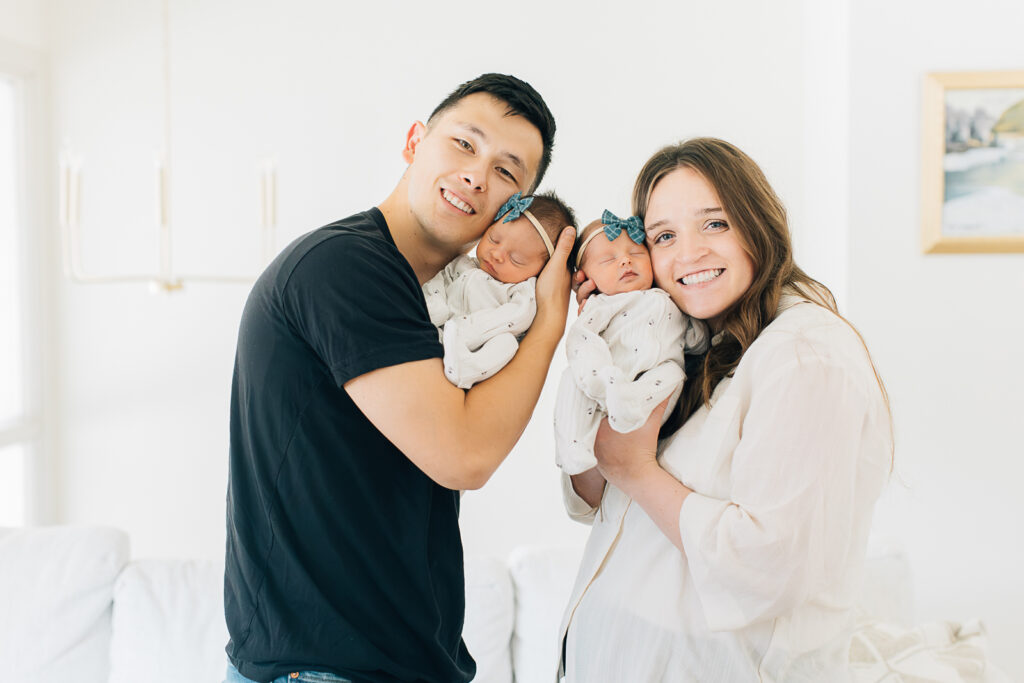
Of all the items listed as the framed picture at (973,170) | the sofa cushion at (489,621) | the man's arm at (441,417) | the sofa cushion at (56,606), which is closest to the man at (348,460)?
the man's arm at (441,417)

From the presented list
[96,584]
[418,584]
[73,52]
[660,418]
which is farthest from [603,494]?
[73,52]

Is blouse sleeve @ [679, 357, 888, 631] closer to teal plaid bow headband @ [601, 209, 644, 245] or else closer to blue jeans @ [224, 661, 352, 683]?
teal plaid bow headband @ [601, 209, 644, 245]

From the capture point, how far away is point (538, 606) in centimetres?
217

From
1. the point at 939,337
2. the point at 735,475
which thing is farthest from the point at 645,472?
the point at 939,337

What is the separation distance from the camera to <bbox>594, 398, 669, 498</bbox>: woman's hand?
51.7 inches

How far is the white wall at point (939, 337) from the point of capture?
264cm

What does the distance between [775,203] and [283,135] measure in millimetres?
2458

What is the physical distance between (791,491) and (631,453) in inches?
10.6

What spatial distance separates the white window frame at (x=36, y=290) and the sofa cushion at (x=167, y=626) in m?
1.50

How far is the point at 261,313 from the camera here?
3.90 feet

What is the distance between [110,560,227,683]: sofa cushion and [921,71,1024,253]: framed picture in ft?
8.37

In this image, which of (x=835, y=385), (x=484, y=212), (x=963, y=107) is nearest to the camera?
(x=835, y=385)

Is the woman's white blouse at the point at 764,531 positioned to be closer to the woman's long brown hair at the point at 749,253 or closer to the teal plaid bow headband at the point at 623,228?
the woman's long brown hair at the point at 749,253

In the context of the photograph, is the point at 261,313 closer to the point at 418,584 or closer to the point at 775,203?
the point at 418,584
